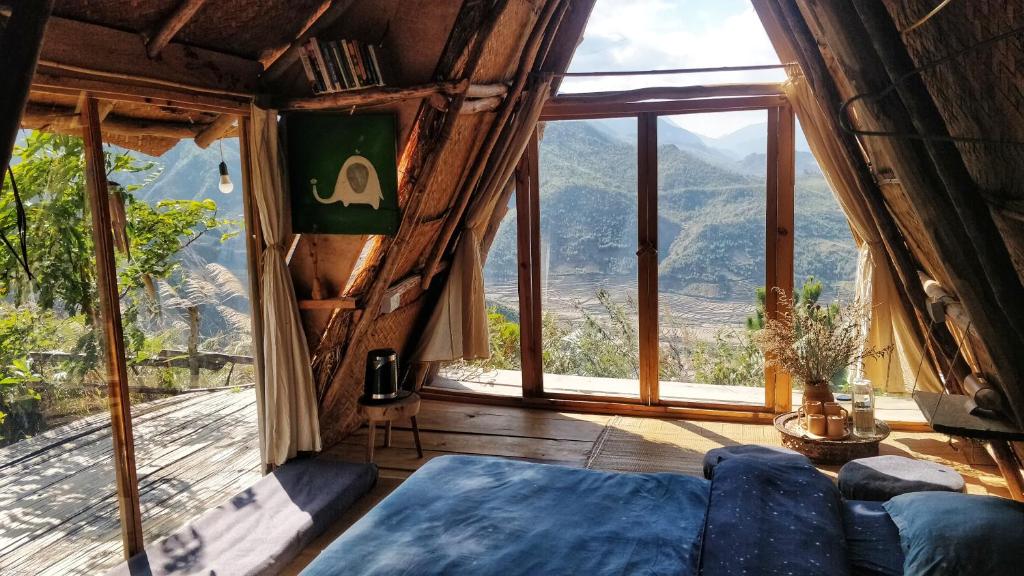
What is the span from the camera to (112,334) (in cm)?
323

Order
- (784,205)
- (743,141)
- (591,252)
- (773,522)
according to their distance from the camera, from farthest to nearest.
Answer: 1. (591,252)
2. (743,141)
3. (784,205)
4. (773,522)

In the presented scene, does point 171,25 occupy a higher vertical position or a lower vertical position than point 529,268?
higher

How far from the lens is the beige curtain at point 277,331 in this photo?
3910mm

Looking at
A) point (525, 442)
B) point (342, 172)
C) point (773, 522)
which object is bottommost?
point (525, 442)

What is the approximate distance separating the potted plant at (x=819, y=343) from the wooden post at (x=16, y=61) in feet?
13.4

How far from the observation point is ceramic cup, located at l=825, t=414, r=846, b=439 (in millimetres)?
4309

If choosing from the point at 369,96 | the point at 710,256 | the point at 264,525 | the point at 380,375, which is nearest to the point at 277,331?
the point at 380,375

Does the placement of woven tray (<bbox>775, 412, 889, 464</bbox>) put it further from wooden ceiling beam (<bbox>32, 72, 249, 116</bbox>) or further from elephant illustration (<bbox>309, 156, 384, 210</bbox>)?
wooden ceiling beam (<bbox>32, 72, 249, 116</bbox>)

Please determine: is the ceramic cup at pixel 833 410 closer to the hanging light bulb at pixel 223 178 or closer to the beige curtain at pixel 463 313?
the beige curtain at pixel 463 313

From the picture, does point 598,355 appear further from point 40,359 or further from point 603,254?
point 40,359

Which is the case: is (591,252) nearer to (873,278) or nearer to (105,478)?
(873,278)

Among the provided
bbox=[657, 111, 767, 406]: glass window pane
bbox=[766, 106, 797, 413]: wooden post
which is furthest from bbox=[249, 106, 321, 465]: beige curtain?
bbox=[766, 106, 797, 413]: wooden post

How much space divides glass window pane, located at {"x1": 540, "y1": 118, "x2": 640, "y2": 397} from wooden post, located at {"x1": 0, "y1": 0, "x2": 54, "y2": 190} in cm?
437

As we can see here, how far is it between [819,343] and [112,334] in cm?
352
